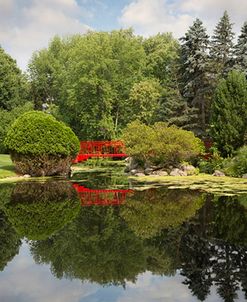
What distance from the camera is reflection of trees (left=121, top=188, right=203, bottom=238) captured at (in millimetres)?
7984

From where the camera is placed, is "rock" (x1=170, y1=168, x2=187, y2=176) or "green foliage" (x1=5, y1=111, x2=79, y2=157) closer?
"green foliage" (x1=5, y1=111, x2=79, y2=157)

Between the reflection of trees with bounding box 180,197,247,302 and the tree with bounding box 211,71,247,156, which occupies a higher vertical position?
the tree with bounding box 211,71,247,156

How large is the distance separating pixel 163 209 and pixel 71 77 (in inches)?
1112

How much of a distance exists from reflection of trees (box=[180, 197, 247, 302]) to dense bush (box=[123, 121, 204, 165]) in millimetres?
10326

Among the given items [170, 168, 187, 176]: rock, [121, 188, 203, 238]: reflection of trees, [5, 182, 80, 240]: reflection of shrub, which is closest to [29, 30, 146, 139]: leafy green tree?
[170, 168, 187, 176]: rock

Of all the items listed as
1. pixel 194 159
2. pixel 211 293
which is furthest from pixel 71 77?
pixel 211 293

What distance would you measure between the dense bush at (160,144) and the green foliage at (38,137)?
355 cm

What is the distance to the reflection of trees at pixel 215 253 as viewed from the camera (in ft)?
15.6

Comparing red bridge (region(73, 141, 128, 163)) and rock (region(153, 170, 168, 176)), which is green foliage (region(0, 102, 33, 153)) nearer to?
red bridge (region(73, 141, 128, 163))

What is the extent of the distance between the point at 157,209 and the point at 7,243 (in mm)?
4051

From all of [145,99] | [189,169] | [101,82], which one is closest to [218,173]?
[189,169]

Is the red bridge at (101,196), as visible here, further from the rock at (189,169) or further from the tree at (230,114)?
the tree at (230,114)

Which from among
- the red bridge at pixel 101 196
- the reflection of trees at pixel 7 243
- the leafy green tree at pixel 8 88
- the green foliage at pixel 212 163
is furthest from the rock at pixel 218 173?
the leafy green tree at pixel 8 88

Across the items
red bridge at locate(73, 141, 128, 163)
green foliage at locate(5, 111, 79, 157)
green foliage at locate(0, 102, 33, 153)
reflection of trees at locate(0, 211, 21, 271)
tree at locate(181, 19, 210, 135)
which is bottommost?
reflection of trees at locate(0, 211, 21, 271)
